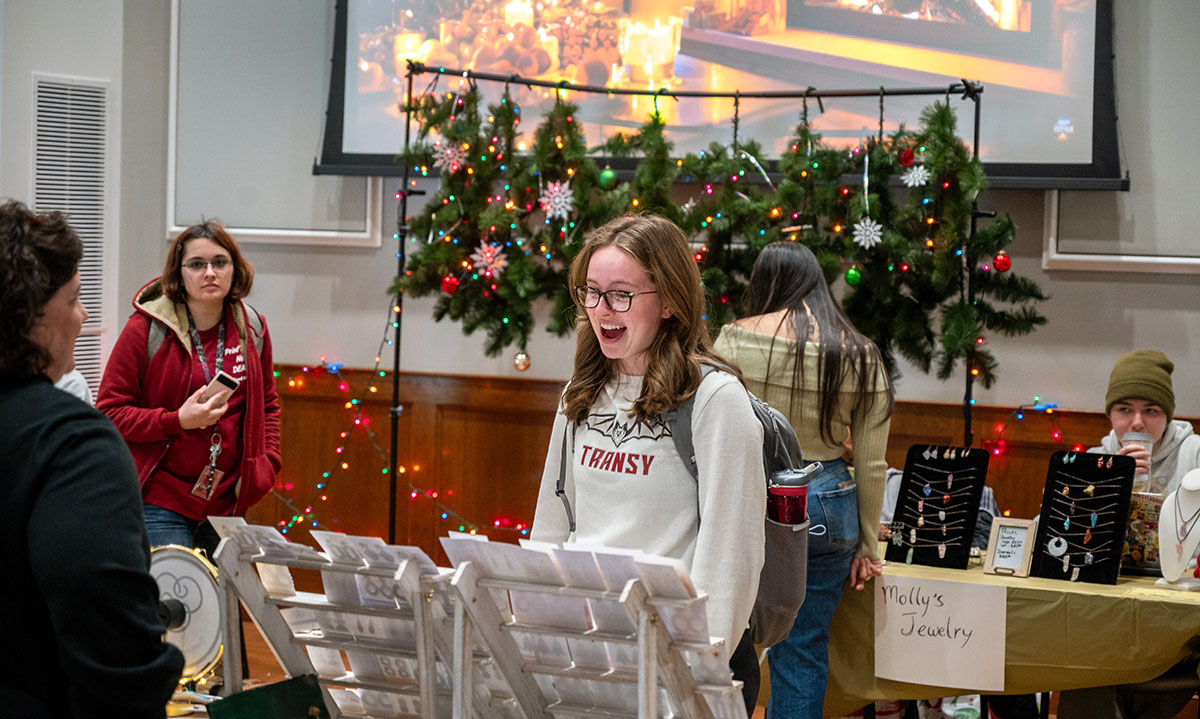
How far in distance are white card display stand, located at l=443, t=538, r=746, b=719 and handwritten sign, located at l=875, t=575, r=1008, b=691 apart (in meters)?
1.41

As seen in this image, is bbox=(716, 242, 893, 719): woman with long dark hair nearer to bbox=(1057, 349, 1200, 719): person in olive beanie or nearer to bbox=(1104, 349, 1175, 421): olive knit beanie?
bbox=(1057, 349, 1200, 719): person in olive beanie

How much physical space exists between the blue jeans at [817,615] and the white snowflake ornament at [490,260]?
1.77 metres

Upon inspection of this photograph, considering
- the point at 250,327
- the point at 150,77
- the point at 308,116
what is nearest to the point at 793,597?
the point at 250,327

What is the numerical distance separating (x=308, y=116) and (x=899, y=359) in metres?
2.79

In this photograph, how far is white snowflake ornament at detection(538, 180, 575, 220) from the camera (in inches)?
167

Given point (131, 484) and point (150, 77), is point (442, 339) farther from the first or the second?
point (131, 484)

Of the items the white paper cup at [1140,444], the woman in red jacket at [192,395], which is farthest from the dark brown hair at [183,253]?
the white paper cup at [1140,444]

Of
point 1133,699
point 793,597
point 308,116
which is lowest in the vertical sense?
point 1133,699

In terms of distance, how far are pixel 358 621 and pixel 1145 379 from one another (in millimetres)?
2236

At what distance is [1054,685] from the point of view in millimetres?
2971

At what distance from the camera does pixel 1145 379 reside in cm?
314

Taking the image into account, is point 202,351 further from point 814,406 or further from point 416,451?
point 416,451

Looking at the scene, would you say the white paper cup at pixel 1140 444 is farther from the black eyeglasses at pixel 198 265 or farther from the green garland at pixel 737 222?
the black eyeglasses at pixel 198 265

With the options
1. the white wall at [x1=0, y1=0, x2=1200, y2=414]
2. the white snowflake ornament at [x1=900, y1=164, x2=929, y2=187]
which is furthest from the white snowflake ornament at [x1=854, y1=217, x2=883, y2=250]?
the white wall at [x1=0, y1=0, x2=1200, y2=414]
